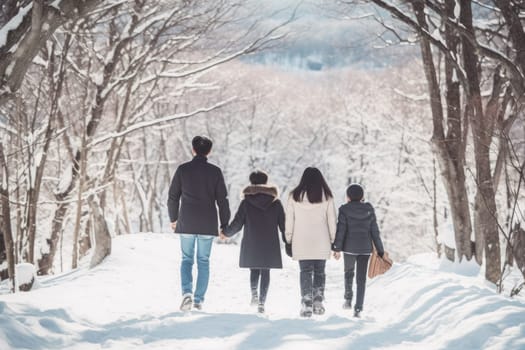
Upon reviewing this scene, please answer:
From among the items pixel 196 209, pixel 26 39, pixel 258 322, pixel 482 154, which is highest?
pixel 26 39

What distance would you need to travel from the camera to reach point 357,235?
5.77 meters

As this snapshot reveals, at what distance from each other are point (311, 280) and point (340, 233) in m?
0.64

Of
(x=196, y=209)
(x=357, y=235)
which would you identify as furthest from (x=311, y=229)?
(x=196, y=209)

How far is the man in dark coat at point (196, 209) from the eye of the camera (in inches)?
217

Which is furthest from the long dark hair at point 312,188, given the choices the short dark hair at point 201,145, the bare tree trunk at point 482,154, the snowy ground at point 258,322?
the bare tree trunk at point 482,154

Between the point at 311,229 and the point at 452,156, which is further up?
the point at 452,156

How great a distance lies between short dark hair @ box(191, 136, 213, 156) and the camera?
570cm

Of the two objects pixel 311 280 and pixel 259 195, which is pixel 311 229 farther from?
pixel 259 195

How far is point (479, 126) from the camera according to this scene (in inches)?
294

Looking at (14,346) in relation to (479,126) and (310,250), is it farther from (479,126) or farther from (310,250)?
(479,126)

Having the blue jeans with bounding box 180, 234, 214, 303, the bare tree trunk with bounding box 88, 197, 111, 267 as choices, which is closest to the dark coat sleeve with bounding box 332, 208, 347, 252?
the blue jeans with bounding box 180, 234, 214, 303

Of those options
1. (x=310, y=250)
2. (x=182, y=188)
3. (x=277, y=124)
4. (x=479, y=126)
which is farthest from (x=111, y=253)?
(x=277, y=124)

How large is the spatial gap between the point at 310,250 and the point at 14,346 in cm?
309

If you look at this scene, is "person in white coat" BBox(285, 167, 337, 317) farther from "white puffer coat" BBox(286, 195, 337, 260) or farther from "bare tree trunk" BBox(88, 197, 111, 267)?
"bare tree trunk" BBox(88, 197, 111, 267)
